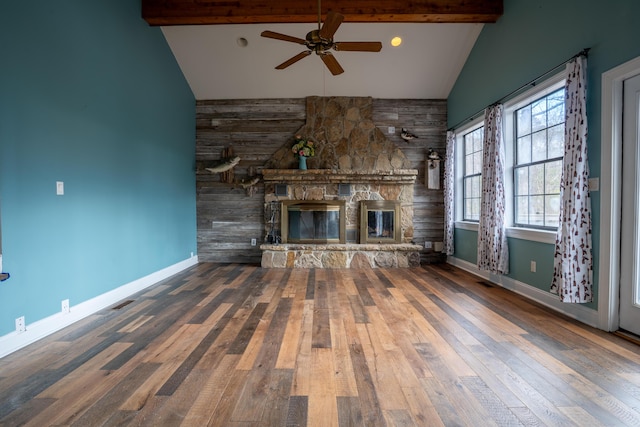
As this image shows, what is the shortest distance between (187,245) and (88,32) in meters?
3.18

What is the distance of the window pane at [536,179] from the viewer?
11.4 ft

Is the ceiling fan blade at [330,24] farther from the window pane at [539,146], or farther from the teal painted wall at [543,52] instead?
the window pane at [539,146]

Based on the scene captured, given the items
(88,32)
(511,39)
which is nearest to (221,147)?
(88,32)

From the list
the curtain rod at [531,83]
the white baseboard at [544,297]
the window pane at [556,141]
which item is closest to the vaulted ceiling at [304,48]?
the curtain rod at [531,83]

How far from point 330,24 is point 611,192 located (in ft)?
8.49

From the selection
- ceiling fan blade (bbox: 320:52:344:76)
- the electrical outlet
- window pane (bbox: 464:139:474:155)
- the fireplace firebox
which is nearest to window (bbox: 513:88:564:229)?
window pane (bbox: 464:139:474:155)

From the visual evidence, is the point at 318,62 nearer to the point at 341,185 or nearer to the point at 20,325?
the point at 341,185

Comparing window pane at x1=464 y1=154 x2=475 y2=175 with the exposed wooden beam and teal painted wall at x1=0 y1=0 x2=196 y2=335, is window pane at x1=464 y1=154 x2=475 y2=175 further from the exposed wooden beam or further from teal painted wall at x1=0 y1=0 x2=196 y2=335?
teal painted wall at x1=0 y1=0 x2=196 y2=335

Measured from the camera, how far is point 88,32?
10.2 ft

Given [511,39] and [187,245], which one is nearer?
[511,39]

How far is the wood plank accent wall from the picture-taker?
5637 mm

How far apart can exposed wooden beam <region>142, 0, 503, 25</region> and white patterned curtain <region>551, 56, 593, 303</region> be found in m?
1.70

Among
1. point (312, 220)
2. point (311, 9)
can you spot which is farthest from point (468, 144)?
point (311, 9)

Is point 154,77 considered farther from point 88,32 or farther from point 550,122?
point 550,122
